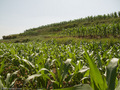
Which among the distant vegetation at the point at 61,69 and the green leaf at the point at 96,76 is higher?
the green leaf at the point at 96,76

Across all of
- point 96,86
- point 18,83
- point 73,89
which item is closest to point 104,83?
point 96,86

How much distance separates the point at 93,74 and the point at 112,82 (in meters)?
0.12

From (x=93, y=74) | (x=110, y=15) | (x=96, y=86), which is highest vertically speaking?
(x=110, y=15)

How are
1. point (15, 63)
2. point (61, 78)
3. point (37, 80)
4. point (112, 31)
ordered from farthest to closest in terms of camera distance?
point (112, 31)
point (15, 63)
point (37, 80)
point (61, 78)

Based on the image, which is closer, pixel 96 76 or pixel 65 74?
pixel 96 76

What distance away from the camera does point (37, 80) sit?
4.69 feet

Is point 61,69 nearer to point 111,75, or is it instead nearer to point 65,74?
point 65,74

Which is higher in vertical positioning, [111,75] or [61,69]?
[111,75]

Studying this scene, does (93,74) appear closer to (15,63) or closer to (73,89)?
(73,89)

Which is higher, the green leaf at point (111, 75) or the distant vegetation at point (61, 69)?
the green leaf at point (111, 75)

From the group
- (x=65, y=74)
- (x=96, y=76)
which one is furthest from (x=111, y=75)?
(x=65, y=74)

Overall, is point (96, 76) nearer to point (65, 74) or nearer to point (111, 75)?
point (111, 75)

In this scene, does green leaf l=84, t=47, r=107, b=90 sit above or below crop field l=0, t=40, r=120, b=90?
above

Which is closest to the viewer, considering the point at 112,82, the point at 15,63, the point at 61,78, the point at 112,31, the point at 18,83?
the point at 112,82
